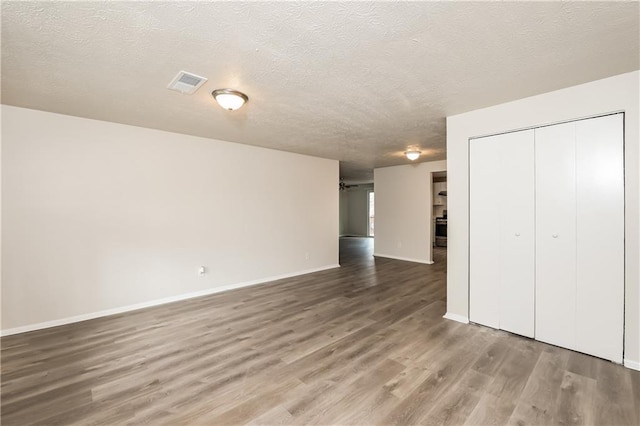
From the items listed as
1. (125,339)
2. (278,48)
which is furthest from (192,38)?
(125,339)

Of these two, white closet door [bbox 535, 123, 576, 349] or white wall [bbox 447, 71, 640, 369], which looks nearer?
white wall [bbox 447, 71, 640, 369]

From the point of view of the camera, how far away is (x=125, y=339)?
113 inches

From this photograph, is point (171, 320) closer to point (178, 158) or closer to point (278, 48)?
point (178, 158)

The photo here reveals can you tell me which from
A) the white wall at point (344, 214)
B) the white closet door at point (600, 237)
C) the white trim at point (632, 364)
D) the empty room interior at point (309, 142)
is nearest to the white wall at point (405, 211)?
the empty room interior at point (309, 142)

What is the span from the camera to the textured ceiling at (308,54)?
156 cm

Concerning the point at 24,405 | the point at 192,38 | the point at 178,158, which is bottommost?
the point at 24,405

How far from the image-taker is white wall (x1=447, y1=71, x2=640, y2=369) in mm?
2309

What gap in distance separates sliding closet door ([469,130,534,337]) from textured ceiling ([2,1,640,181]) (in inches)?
22.4

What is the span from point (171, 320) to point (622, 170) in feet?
16.2

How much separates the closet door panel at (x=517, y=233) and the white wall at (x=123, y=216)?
147 inches

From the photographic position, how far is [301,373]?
7.38 ft

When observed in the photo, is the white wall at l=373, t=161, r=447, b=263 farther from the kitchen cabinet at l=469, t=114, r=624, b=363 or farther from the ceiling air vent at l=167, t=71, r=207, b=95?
the ceiling air vent at l=167, t=71, r=207, b=95

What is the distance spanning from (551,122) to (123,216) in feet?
17.2

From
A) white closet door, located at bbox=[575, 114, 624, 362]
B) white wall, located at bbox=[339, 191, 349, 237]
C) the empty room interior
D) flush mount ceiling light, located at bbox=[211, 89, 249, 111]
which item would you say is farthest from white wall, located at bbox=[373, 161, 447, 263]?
white wall, located at bbox=[339, 191, 349, 237]
